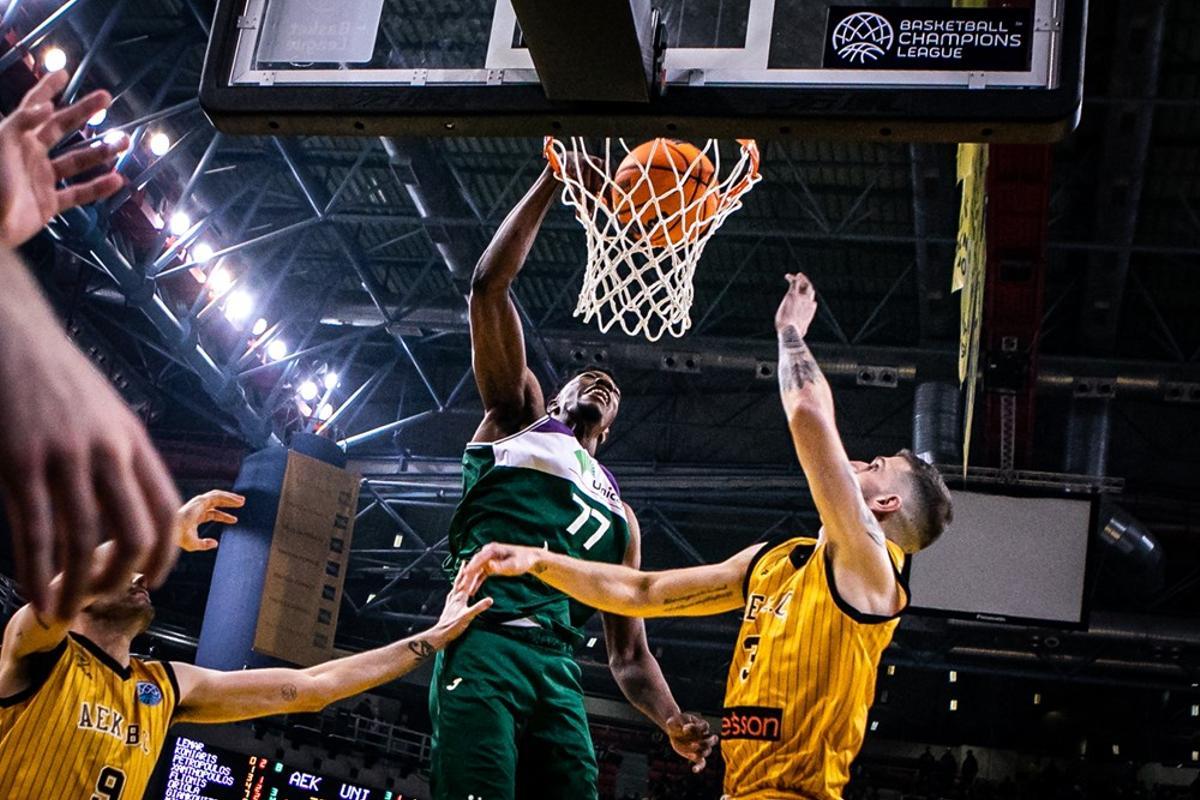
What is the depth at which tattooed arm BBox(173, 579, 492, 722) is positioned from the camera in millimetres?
4879

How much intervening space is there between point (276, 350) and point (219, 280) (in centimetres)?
137

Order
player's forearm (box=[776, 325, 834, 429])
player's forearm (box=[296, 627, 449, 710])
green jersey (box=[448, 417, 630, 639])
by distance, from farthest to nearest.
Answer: player's forearm (box=[296, 627, 449, 710]), green jersey (box=[448, 417, 630, 639]), player's forearm (box=[776, 325, 834, 429])

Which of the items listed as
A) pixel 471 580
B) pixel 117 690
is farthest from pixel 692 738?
pixel 117 690

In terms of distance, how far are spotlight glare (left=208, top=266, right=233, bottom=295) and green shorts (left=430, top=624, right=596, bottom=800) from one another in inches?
381

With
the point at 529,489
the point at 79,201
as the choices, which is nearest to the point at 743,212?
the point at 529,489

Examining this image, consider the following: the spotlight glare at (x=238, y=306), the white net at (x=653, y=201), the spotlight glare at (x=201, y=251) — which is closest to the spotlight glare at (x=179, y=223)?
the spotlight glare at (x=201, y=251)

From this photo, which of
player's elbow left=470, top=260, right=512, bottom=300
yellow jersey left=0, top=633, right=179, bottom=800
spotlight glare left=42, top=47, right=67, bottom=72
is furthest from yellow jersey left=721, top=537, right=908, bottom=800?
spotlight glare left=42, top=47, right=67, bottom=72

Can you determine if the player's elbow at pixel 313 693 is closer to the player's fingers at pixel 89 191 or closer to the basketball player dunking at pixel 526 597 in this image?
the basketball player dunking at pixel 526 597

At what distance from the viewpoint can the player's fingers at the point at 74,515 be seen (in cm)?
118

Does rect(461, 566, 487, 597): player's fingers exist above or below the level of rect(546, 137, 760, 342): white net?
below

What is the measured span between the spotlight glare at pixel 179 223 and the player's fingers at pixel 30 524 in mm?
11644

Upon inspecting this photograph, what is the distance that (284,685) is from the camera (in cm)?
494

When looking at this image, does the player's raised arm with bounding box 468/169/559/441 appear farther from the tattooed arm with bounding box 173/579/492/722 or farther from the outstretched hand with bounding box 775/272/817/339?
the outstretched hand with bounding box 775/272/817/339

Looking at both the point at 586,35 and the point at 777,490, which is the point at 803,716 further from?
the point at 777,490
